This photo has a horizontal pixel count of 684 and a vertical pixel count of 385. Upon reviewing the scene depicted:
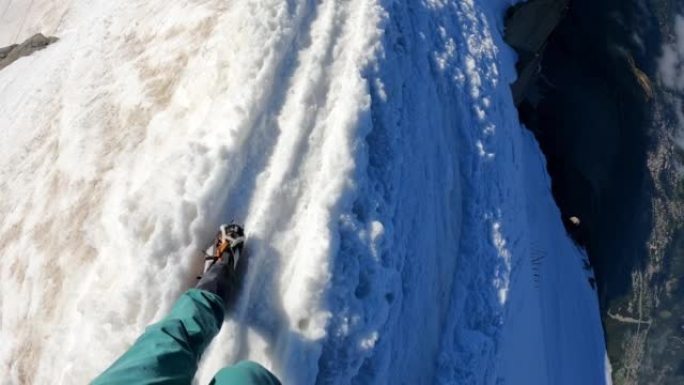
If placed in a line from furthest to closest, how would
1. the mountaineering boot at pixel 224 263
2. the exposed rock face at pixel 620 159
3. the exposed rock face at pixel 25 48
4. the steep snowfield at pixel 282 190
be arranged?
the exposed rock face at pixel 620 159 < the exposed rock face at pixel 25 48 < the steep snowfield at pixel 282 190 < the mountaineering boot at pixel 224 263

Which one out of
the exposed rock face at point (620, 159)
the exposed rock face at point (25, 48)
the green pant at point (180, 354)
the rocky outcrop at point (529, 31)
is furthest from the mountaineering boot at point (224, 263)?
the exposed rock face at point (620, 159)

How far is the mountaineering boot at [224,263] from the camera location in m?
3.20

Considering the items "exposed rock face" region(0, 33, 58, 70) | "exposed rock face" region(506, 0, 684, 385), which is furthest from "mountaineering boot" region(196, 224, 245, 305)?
"exposed rock face" region(506, 0, 684, 385)

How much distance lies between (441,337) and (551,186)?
11.4 feet

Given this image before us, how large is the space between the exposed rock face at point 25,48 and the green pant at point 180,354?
13.7ft

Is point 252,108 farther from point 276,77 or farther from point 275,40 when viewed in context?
point 275,40

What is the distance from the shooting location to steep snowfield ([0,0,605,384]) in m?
3.47

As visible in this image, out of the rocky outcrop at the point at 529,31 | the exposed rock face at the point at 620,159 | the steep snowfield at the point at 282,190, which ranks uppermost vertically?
the steep snowfield at the point at 282,190

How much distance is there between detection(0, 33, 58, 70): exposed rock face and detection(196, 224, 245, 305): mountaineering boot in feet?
12.3

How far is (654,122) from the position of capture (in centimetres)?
834


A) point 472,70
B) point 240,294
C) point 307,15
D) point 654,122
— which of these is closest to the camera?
point 240,294

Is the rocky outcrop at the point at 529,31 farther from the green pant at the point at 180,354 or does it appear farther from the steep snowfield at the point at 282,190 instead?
the green pant at the point at 180,354

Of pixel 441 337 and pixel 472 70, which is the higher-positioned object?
pixel 472 70

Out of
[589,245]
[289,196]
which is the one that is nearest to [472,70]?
[289,196]
